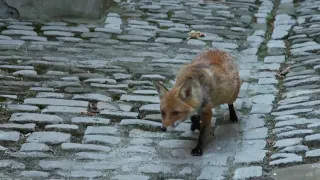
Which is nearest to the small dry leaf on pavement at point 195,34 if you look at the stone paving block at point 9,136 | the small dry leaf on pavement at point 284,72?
the small dry leaf on pavement at point 284,72

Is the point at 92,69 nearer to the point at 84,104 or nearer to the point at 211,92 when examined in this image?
the point at 84,104

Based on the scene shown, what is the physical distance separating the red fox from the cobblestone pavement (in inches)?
9.2

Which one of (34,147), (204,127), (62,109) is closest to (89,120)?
(62,109)

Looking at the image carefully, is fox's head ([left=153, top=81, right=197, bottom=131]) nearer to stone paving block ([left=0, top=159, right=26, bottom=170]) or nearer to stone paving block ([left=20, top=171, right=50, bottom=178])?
stone paving block ([left=20, top=171, right=50, bottom=178])

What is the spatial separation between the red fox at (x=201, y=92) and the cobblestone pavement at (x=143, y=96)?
23 centimetres

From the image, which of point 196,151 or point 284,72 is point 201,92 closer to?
point 196,151

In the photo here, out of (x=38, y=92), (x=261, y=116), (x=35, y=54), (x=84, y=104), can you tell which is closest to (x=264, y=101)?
(x=261, y=116)

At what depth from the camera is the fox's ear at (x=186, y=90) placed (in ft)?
20.8

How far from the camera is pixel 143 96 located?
7.84 metres

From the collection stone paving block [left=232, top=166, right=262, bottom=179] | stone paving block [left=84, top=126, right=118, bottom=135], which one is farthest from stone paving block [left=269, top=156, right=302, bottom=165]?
stone paving block [left=84, top=126, right=118, bottom=135]

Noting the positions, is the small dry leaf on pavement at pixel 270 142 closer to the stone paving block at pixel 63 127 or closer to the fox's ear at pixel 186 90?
the fox's ear at pixel 186 90

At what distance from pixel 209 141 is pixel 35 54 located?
3294 mm

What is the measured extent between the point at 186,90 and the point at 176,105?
0.55 feet

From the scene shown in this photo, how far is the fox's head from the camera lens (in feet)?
20.7
